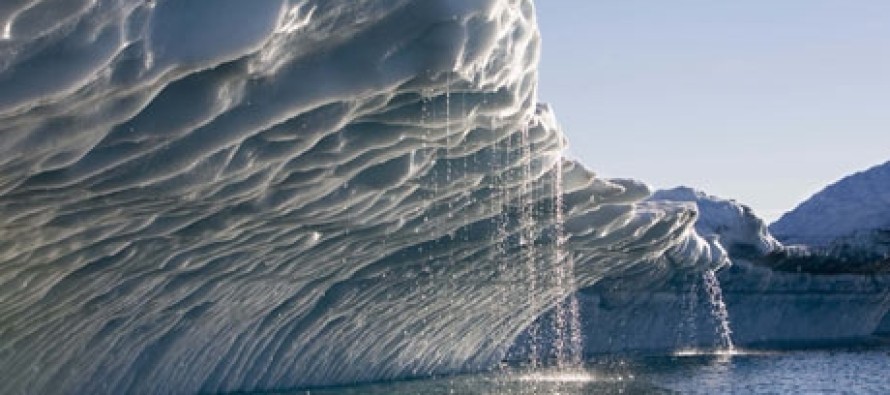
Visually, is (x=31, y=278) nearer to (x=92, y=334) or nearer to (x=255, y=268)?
(x=92, y=334)

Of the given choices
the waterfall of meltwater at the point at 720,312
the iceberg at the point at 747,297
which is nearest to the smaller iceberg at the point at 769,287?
the iceberg at the point at 747,297

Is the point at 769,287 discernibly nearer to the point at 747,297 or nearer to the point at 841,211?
the point at 747,297

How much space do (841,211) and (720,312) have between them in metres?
16.2

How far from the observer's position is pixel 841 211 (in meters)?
69.5

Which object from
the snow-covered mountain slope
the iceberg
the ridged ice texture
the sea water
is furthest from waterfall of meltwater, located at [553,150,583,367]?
the snow-covered mountain slope

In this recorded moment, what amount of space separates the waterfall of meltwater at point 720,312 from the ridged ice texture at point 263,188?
71.2ft

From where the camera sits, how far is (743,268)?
165 feet

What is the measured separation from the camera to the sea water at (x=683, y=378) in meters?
29.7

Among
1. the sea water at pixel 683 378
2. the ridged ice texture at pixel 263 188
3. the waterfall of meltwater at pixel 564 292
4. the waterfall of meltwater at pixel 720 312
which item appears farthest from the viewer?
the waterfall of meltwater at pixel 720 312

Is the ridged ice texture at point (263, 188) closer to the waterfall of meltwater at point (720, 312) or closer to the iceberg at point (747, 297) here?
the iceberg at point (747, 297)

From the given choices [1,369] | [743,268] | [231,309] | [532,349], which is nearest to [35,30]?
[1,369]

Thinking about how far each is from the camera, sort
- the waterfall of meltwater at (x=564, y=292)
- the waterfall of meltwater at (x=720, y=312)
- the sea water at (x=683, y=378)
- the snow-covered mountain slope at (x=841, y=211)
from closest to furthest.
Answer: the waterfall of meltwater at (x=564, y=292), the sea water at (x=683, y=378), the waterfall of meltwater at (x=720, y=312), the snow-covered mountain slope at (x=841, y=211)

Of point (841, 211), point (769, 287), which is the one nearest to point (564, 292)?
point (769, 287)

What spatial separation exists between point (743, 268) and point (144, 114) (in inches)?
1664
